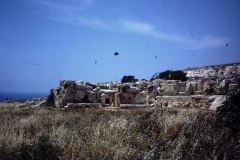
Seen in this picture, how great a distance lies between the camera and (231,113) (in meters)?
7.07

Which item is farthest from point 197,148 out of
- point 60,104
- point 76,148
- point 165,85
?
point 165,85

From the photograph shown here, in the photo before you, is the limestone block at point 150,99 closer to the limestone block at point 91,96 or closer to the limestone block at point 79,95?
the limestone block at point 91,96

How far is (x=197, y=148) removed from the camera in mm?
5305

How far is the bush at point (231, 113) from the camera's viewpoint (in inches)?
266

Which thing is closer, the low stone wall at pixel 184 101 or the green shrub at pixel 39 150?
the green shrub at pixel 39 150

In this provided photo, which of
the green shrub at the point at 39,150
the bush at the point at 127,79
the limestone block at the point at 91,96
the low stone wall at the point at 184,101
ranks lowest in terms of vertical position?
the green shrub at the point at 39,150

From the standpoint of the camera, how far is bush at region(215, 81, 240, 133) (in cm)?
675

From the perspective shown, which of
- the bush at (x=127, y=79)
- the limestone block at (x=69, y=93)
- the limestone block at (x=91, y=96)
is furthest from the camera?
the bush at (x=127, y=79)

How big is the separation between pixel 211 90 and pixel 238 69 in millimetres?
25696

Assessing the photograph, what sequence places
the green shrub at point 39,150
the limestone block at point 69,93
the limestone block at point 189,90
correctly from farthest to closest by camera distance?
the limestone block at point 189,90, the limestone block at point 69,93, the green shrub at point 39,150

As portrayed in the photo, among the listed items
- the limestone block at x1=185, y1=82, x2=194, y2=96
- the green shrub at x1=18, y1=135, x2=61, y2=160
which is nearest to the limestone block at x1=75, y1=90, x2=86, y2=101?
the limestone block at x1=185, y1=82, x2=194, y2=96

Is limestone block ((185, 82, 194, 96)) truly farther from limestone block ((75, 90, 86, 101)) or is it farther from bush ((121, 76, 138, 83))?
bush ((121, 76, 138, 83))

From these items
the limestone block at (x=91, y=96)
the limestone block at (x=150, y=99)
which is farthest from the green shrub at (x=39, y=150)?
the limestone block at (x=150, y=99)

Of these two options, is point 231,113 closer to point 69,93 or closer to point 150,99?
point 150,99
